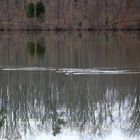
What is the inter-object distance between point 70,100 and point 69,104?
2.53 feet

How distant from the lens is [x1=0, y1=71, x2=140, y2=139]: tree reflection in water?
1292 cm

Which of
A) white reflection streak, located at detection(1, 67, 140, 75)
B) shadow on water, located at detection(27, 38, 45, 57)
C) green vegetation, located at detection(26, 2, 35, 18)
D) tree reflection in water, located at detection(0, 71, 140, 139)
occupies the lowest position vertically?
shadow on water, located at detection(27, 38, 45, 57)

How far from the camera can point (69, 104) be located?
15781 millimetres

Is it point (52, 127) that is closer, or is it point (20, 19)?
point (52, 127)

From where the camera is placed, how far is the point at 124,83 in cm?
2020

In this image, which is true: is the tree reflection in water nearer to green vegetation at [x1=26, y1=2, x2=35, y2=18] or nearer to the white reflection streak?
the white reflection streak

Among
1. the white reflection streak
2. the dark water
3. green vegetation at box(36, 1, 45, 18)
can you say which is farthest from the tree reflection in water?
green vegetation at box(36, 1, 45, 18)

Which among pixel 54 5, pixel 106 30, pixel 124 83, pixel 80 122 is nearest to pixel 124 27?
pixel 106 30

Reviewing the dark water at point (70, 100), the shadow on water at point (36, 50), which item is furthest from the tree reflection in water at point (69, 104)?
the shadow on water at point (36, 50)

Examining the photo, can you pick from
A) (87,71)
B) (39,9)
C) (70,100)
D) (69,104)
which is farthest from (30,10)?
(69,104)

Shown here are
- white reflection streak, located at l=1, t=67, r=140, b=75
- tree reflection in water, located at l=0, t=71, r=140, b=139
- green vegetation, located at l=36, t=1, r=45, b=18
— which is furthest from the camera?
green vegetation, located at l=36, t=1, r=45, b=18

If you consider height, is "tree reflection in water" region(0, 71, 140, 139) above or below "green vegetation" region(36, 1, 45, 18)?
below

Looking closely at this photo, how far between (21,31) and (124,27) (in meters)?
15.7

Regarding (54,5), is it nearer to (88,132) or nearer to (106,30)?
(106,30)
